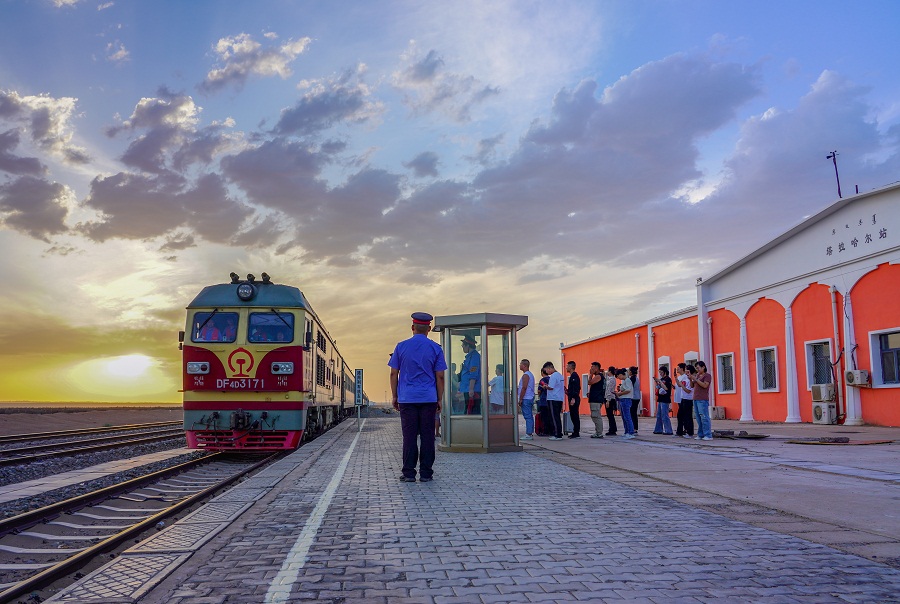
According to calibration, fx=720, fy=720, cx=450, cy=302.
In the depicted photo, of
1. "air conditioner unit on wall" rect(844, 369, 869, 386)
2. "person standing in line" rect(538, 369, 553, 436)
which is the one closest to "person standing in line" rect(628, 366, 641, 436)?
"person standing in line" rect(538, 369, 553, 436)

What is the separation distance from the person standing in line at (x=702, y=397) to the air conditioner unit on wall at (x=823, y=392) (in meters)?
6.88

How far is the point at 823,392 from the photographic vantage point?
68.0 feet

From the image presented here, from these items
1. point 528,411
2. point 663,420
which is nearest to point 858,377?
point 663,420

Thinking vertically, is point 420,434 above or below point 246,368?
below

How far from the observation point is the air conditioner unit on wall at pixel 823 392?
2064 cm

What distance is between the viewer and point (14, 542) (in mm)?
6531

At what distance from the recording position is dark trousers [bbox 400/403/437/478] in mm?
8555

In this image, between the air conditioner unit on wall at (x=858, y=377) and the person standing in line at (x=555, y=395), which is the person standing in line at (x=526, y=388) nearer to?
the person standing in line at (x=555, y=395)

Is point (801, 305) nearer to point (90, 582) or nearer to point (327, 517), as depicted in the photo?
point (327, 517)

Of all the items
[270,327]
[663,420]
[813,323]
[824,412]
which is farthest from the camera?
[813,323]

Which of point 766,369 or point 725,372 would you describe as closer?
point 766,369

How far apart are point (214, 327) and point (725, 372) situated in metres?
20.6

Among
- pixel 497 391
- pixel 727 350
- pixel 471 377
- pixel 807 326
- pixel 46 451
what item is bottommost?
pixel 46 451

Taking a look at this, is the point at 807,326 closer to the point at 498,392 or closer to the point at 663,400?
the point at 663,400
